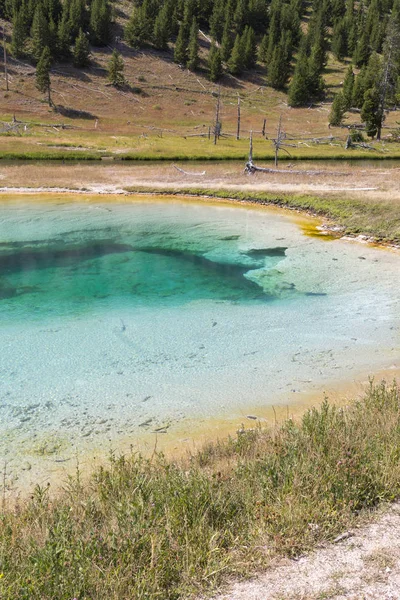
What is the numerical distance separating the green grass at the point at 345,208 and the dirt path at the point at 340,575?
18.7m

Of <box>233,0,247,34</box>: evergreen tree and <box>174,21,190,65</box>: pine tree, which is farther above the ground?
<box>233,0,247,34</box>: evergreen tree

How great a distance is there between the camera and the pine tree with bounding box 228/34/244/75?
122037mm

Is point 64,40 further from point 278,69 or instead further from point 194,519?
point 194,519

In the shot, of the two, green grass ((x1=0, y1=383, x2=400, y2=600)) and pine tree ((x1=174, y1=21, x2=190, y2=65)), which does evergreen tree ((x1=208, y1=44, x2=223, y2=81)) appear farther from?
green grass ((x1=0, y1=383, x2=400, y2=600))

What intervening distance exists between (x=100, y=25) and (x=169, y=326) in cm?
12704

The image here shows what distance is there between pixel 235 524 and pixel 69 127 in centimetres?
8560

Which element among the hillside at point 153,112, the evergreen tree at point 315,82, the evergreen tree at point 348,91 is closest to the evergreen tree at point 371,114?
the hillside at point 153,112

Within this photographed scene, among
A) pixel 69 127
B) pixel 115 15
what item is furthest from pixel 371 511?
pixel 115 15

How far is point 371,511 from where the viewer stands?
5.49 m

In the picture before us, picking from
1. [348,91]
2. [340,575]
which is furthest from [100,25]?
[340,575]

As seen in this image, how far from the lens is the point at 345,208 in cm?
2736

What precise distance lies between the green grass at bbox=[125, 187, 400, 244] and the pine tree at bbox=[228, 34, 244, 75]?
98.9 metres

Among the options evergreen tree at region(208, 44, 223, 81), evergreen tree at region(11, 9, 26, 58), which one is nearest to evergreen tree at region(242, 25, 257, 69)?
evergreen tree at region(208, 44, 223, 81)

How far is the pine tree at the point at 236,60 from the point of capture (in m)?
122
